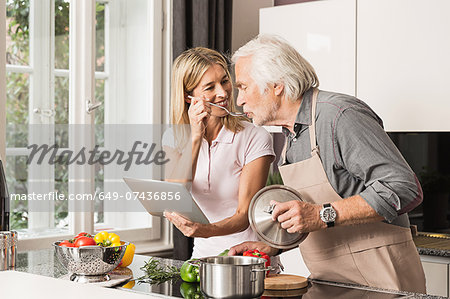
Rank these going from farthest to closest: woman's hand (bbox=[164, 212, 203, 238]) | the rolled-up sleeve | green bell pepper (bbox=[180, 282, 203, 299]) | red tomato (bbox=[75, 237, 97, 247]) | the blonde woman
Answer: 1. the blonde woman
2. woman's hand (bbox=[164, 212, 203, 238])
3. red tomato (bbox=[75, 237, 97, 247])
4. the rolled-up sleeve
5. green bell pepper (bbox=[180, 282, 203, 299])

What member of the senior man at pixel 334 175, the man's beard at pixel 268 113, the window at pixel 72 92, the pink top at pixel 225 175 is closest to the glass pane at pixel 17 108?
the window at pixel 72 92

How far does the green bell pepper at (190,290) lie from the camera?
5.61 feet

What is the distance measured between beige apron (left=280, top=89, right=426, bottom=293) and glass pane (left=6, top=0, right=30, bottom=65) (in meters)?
1.64

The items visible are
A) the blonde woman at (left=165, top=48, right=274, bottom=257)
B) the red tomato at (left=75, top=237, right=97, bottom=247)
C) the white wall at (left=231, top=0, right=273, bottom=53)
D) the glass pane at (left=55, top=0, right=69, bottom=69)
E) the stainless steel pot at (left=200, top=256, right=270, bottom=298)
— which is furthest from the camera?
the white wall at (left=231, top=0, right=273, bottom=53)

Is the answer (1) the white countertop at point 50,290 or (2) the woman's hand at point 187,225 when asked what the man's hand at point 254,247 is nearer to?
(2) the woman's hand at point 187,225

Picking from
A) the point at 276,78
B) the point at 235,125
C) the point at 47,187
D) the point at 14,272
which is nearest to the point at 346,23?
the point at 235,125

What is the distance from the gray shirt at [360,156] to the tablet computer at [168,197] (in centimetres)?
42

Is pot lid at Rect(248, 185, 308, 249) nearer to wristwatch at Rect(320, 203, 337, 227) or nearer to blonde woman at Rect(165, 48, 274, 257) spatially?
wristwatch at Rect(320, 203, 337, 227)

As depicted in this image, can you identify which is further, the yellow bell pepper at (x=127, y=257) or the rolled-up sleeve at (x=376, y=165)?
the yellow bell pepper at (x=127, y=257)

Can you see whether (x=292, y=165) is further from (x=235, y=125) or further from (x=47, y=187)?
(x=47, y=187)

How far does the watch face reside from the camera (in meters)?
1.91

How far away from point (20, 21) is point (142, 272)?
63.2 inches

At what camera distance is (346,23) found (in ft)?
11.4

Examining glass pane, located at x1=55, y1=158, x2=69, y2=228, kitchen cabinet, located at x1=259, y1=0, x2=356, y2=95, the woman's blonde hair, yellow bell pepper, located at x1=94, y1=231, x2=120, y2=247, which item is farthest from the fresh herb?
kitchen cabinet, located at x1=259, y1=0, x2=356, y2=95
